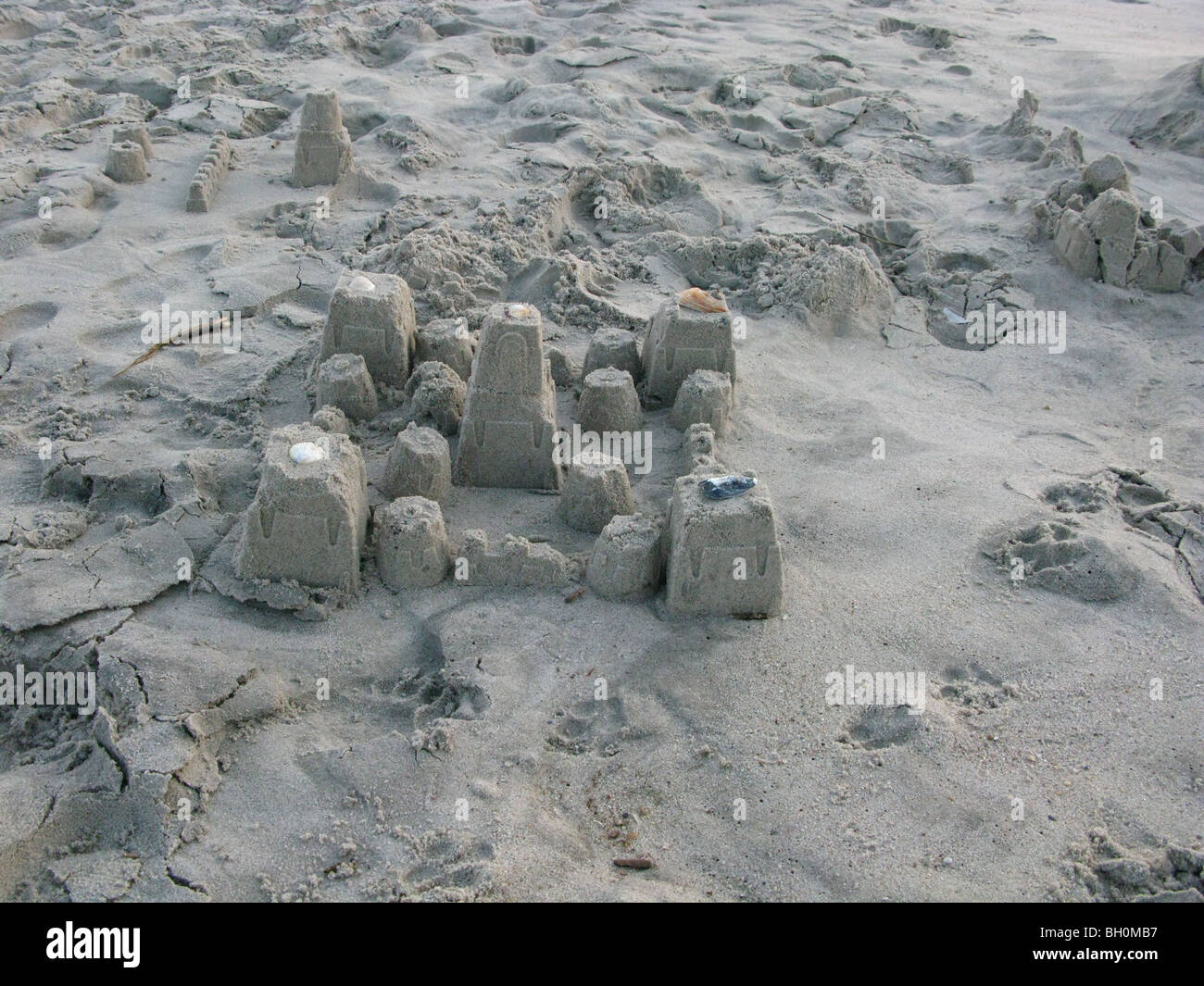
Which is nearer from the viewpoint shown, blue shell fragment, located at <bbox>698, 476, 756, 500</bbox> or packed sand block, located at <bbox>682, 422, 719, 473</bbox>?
blue shell fragment, located at <bbox>698, 476, 756, 500</bbox>

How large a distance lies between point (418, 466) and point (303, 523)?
0.50 meters

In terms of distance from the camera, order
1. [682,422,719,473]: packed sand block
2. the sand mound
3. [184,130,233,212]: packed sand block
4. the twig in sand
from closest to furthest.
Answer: [682,422,719,473]: packed sand block
the twig in sand
[184,130,233,212]: packed sand block
the sand mound

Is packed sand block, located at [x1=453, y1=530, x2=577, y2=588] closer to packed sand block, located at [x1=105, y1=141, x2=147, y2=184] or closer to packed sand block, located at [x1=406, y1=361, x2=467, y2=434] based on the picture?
packed sand block, located at [x1=406, y1=361, x2=467, y2=434]

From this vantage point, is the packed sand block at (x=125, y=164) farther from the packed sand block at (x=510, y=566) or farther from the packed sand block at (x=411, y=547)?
the packed sand block at (x=510, y=566)

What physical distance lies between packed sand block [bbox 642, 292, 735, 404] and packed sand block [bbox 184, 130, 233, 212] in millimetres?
2652

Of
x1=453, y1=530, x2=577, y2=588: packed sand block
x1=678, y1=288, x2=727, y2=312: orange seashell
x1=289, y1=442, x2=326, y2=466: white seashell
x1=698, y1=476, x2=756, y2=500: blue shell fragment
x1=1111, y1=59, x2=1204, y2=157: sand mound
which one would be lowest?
x1=453, y1=530, x2=577, y2=588: packed sand block

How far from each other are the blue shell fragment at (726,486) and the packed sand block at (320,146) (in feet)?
11.3

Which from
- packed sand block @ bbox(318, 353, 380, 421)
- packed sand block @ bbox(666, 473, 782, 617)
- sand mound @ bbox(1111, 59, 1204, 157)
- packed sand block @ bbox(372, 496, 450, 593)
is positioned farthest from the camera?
sand mound @ bbox(1111, 59, 1204, 157)

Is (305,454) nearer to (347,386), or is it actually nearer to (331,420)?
(331,420)

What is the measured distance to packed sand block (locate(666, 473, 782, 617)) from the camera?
276 centimetres

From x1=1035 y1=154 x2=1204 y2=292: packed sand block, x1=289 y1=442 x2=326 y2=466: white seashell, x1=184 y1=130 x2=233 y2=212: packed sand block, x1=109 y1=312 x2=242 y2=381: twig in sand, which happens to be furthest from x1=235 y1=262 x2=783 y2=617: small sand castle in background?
x1=1035 y1=154 x2=1204 y2=292: packed sand block
